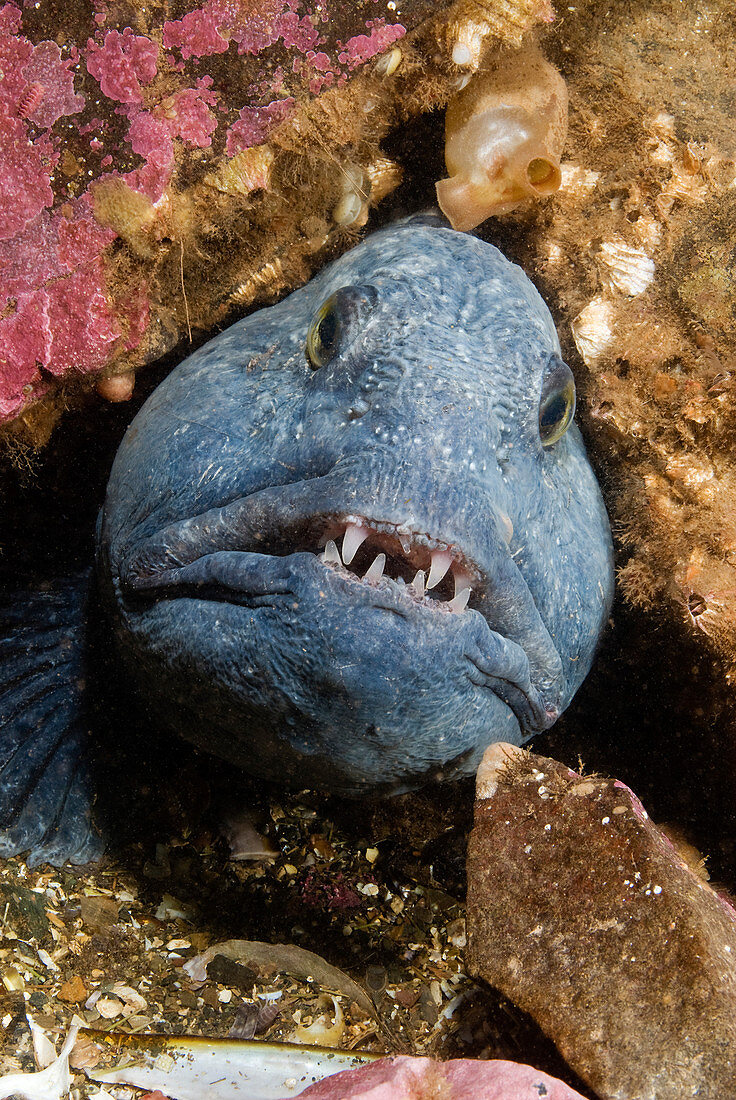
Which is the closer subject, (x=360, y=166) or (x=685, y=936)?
(x=685, y=936)

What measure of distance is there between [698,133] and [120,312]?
10.1 feet

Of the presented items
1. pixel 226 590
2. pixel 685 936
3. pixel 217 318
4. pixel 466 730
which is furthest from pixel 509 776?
pixel 217 318

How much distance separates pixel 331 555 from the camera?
2279 millimetres

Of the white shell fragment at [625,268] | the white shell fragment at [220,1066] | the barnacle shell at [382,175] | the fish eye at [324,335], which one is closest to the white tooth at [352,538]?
the fish eye at [324,335]

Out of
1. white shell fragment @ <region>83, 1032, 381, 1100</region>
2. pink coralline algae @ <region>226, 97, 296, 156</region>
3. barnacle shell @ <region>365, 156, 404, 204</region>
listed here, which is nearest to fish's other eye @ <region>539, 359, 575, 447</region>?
pink coralline algae @ <region>226, 97, 296, 156</region>

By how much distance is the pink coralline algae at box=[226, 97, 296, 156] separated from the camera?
3.04 metres

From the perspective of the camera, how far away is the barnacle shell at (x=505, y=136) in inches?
137

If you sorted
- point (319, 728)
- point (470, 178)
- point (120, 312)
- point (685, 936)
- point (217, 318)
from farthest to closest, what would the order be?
point (217, 318) < point (470, 178) < point (120, 312) < point (319, 728) < point (685, 936)

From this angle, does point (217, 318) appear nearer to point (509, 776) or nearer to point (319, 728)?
point (319, 728)

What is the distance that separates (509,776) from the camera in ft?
8.69

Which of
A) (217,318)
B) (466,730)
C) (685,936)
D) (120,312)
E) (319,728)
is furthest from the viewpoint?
(217,318)

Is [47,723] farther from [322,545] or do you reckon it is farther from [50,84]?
[50,84]

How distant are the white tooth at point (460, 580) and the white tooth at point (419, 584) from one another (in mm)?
186

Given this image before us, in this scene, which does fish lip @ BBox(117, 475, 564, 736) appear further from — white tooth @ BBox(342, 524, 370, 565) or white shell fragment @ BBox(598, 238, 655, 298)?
white shell fragment @ BBox(598, 238, 655, 298)
